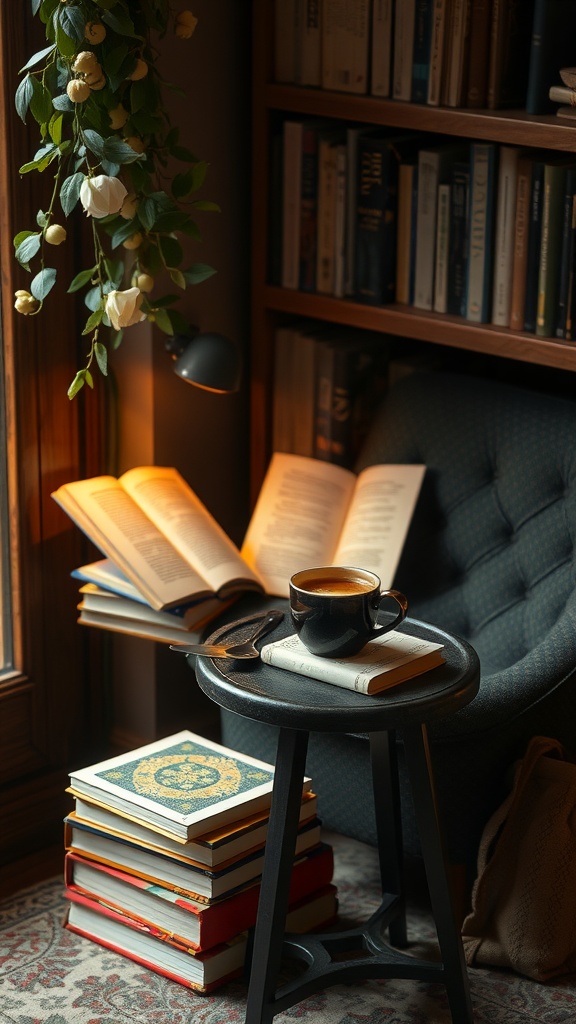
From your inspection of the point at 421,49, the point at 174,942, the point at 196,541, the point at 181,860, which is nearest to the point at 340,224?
the point at 421,49

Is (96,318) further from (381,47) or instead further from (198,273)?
(381,47)

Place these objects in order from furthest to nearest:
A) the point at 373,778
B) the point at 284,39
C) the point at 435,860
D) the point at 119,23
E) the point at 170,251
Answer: the point at 284,39 < the point at 170,251 < the point at 373,778 < the point at 119,23 < the point at 435,860

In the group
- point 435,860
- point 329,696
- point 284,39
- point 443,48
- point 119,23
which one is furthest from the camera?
point 284,39

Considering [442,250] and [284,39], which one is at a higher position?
[284,39]

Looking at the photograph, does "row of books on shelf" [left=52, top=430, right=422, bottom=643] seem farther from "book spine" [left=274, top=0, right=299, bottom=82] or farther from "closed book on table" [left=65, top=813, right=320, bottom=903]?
"book spine" [left=274, top=0, right=299, bottom=82]

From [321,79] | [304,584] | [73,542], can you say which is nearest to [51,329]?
[73,542]

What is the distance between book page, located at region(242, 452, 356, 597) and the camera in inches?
91.0

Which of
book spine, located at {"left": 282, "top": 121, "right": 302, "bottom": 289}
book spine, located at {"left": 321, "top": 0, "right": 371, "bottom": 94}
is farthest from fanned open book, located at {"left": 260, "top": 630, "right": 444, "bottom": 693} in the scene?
book spine, located at {"left": 321, "top": 0, "right": 371, "bottom": 94}

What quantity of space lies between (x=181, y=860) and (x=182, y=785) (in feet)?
0.41

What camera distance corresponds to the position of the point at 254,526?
239cm

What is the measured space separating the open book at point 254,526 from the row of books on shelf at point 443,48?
2.14ft

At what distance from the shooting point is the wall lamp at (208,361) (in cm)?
216

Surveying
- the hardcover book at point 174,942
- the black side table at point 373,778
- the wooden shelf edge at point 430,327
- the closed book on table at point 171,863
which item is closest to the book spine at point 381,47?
the wooden shelf edge at point 430,327

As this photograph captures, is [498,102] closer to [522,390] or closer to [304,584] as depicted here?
[522,390]
